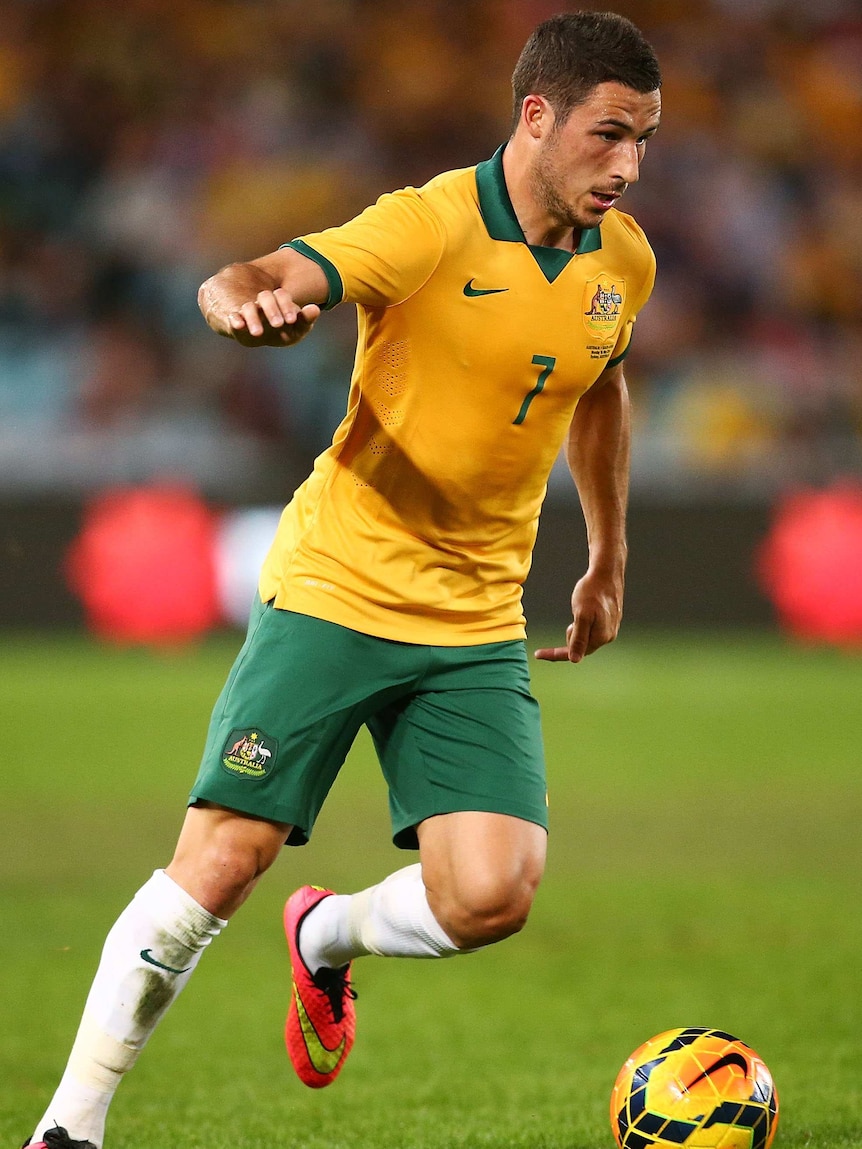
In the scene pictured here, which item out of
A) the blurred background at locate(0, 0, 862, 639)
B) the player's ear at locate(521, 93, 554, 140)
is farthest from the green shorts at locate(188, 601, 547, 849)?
the blurred background at locate(0, 0, 862, 639)

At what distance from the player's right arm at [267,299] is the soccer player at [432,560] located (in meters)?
0.05

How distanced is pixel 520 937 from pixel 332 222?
11291 mm

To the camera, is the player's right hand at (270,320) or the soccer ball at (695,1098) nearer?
the player's right hand at (270,320)

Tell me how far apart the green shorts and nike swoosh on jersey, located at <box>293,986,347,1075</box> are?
60cm

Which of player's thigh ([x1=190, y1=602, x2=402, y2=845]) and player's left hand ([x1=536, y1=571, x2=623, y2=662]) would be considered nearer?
player's thigh ([x1=190, y1=602, x2=402, y2=845])

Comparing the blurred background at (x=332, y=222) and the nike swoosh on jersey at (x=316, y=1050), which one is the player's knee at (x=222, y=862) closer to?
the nike swoosh on jersey at (x=316, y=1050)

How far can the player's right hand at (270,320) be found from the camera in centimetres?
301

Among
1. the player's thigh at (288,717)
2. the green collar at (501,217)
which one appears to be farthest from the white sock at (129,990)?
the green collar at (501,217)

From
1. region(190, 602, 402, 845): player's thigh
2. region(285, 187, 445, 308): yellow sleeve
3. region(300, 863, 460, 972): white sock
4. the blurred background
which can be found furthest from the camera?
the blurred background

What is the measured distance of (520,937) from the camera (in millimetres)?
6391

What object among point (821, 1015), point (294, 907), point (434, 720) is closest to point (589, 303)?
point (434, 720)

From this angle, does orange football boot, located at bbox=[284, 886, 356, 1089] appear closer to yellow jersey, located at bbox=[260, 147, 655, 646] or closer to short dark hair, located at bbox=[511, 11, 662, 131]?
yellow jersey, located at bbox=[260, 147, 655, 646]

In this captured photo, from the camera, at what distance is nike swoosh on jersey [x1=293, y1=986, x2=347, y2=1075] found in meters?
4.25

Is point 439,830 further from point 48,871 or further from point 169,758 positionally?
point 169,758
